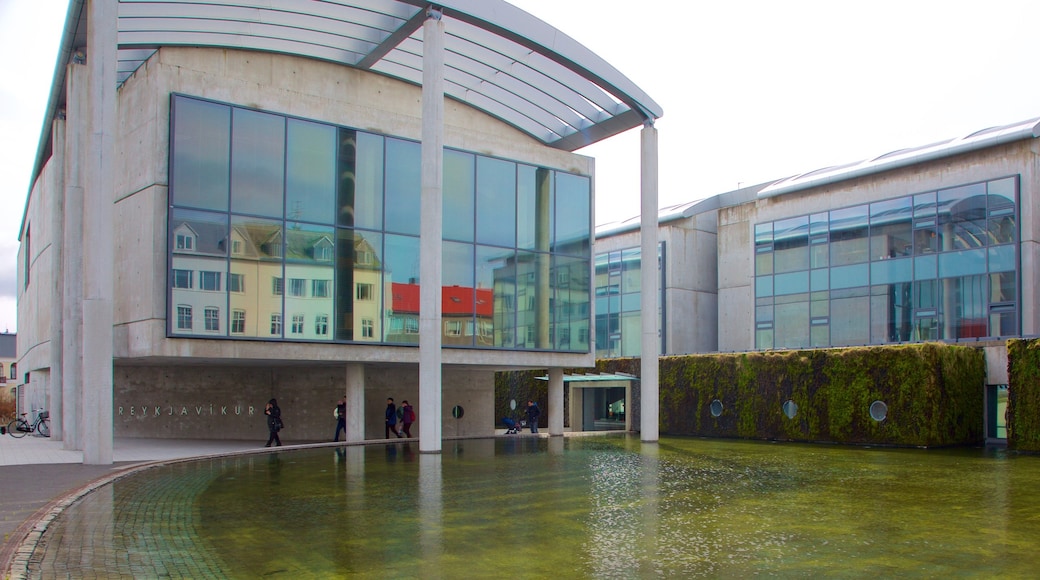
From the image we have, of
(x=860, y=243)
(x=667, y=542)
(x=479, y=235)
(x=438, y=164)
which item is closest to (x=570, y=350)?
(x=479, y=235)

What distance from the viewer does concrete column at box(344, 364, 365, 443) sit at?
28.0 m

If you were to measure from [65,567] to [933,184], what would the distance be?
35.3 metres

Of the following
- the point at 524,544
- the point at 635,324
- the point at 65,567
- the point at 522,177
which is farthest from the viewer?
the point at 635,324

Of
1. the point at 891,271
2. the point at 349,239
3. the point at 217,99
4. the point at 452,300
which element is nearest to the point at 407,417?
the point at 452,300

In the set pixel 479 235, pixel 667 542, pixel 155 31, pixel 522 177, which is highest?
pixel 155 31

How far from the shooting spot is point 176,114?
2427 cm

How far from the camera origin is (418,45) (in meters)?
28.6

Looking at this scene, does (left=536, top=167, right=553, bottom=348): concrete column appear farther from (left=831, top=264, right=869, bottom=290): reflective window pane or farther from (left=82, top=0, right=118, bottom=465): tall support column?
(left=831, top=264, right=869, bottom=290): reflective window pane

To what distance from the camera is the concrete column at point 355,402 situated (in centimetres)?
2800

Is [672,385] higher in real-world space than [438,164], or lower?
lower

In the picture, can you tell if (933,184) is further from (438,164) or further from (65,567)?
(65,567)

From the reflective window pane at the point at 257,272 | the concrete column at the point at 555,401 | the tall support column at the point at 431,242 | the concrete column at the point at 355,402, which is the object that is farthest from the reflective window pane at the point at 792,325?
the reflective window pane at the point at 257,272

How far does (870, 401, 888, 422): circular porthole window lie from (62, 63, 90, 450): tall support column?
25.0 meters

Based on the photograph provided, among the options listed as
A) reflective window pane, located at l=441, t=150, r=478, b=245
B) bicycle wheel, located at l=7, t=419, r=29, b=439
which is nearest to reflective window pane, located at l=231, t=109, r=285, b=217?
reflective window pane, located at l=441, t=150, r=478, b=245
